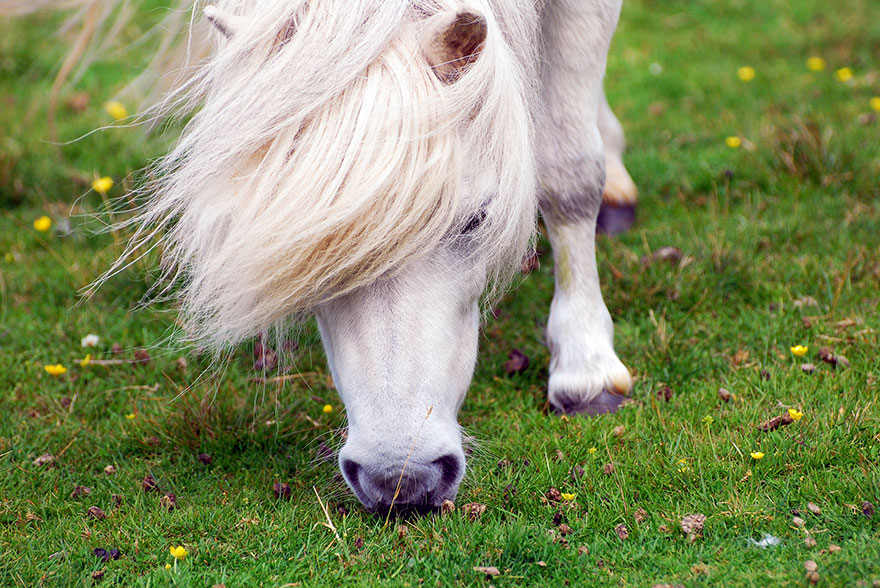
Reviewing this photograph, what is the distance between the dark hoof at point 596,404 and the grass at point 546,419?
9 centimetres

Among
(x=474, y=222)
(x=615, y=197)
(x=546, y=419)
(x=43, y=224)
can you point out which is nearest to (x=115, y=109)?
(x=43, y=224)

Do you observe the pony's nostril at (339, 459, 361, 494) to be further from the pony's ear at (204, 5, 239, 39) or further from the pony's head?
the pony's ear at (204, 5, 239, 39)

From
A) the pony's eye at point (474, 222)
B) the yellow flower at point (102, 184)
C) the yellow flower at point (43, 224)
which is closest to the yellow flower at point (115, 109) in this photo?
the yellow flower at point (102, 184)

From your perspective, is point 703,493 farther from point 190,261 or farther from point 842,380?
point 190,261

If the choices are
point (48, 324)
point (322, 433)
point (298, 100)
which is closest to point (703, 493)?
point (322, 433)

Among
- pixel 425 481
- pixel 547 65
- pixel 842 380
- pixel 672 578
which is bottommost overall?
pixel 842 380

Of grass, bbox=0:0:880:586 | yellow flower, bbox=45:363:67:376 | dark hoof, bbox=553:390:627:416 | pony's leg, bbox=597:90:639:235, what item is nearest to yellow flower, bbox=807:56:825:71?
grass, bbox=0:0:880:586

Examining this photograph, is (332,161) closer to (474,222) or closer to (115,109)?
(474,222)

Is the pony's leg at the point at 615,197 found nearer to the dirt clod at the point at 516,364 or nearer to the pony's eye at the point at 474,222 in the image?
the dirt clod at the point at 516,364

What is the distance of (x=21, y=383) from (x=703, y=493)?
8.67ft

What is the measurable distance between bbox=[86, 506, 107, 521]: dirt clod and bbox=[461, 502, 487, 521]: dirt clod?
3.72 feet

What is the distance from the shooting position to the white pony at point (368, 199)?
2.23 meters

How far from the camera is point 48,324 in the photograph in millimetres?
3914

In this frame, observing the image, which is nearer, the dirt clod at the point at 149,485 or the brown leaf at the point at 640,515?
the brown leaf at the point at 640,515
